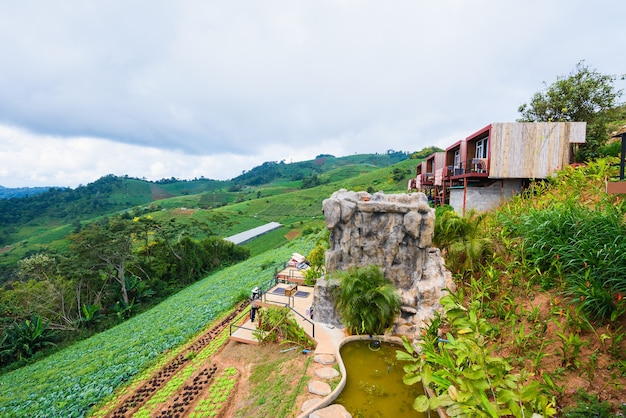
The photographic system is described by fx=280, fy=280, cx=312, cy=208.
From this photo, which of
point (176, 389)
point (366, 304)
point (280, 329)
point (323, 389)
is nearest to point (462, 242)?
point (366, 304)

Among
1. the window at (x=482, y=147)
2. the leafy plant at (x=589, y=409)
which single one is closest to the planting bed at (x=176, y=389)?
the leafy plant at (x=589, y=409)

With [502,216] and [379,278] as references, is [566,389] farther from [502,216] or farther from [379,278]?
[502,216]

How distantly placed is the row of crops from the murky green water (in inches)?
313

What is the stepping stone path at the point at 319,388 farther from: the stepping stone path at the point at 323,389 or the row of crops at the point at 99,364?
the row of crops at the point at 99,364

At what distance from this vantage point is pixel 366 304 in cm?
837

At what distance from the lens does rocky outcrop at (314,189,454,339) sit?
362 inches

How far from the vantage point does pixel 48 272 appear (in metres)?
21.9

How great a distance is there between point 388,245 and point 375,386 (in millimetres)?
4419

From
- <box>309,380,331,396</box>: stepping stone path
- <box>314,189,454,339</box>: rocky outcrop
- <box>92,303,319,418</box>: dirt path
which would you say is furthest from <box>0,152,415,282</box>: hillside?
<box>309,380,331,396</box>: stepping stone path

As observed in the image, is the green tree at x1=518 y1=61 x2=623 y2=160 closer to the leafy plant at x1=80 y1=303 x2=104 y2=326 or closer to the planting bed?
the planting bed

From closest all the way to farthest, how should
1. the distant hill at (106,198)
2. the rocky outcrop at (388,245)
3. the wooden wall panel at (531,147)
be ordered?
the rocky outcrop at (388,245), the wooden wall panel at (531,147), the distant hill at (106,198)

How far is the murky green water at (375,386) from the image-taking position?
5.77 metres

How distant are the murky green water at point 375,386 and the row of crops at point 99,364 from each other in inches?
313

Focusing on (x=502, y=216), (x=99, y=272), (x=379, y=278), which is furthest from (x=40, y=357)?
(x=502, y=216)
